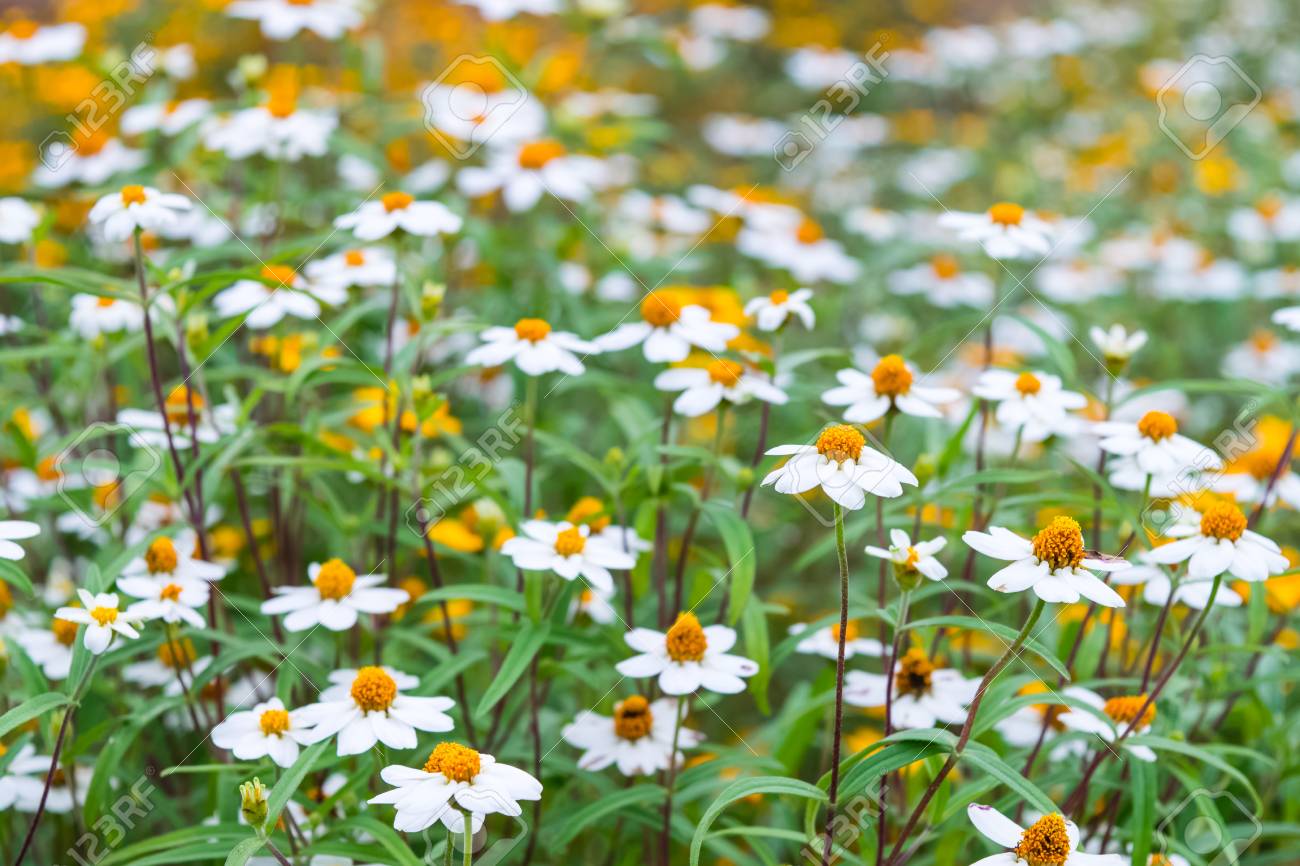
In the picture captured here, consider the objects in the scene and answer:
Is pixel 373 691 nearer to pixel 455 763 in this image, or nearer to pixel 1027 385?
pixel 455 763

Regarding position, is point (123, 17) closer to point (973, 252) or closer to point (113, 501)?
point (113, 501)

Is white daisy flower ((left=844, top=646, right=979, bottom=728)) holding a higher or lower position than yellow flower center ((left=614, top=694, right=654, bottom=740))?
higher

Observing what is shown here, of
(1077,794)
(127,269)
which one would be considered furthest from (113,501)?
(1077,794)

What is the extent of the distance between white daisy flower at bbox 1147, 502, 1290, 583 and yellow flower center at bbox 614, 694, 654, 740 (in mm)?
776

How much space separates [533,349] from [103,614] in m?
0.77

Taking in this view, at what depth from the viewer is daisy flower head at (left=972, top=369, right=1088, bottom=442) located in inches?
76.6

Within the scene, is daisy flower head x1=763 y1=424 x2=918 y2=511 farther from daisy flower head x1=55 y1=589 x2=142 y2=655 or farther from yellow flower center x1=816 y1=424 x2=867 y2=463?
daisy flower head x1=55 y1=589 x2=142 y2=655

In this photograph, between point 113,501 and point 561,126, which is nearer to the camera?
point 113,501

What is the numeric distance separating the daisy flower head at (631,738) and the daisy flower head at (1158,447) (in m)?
0.81

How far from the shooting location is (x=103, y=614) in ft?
5.28

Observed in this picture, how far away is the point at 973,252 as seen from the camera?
3.95 metres

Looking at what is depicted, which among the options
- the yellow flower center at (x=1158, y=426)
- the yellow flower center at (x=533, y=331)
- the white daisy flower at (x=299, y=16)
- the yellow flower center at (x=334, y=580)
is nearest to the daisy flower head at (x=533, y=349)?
the yellow flower center at (x=533, y=331)

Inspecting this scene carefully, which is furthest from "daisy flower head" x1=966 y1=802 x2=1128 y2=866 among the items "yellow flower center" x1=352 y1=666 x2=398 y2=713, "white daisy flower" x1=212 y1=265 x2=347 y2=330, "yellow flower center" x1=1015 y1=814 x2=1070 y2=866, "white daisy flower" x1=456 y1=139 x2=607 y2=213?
"white daisy flower" x1=456 y1=139 x2=607 y2=213

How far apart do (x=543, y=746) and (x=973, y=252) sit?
255 centimetres
